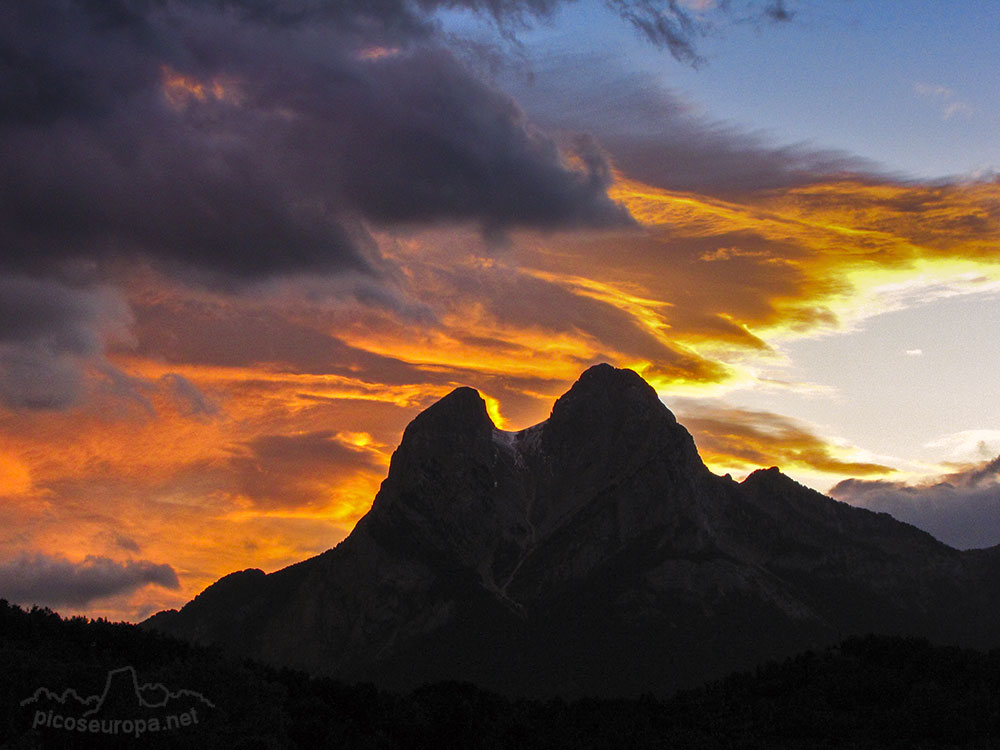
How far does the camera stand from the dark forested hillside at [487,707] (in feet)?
304

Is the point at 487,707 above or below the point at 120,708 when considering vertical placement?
below

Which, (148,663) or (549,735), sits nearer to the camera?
(148,663)

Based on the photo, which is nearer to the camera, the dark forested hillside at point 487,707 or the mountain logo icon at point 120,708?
the mountain logo icon at point 120,708

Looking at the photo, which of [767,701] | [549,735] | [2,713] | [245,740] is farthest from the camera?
[767,701]

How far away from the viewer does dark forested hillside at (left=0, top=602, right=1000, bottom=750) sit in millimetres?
92625

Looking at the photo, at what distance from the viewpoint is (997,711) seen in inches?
4545

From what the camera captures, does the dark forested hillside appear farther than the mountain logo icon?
Yes

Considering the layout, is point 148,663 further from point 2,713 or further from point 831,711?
point 831,711

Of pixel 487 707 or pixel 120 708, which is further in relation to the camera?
pixel 487 707

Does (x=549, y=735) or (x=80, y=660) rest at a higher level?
(x=80, y=660)

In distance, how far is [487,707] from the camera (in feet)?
422

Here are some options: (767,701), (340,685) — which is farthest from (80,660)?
(767,701)

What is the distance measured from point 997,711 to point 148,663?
271ft

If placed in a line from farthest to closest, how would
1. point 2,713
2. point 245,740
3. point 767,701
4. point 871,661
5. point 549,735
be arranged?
1. point 871,661
2. point 767,701
3. point 549,735
4. point 245,740
5. point 2,713
